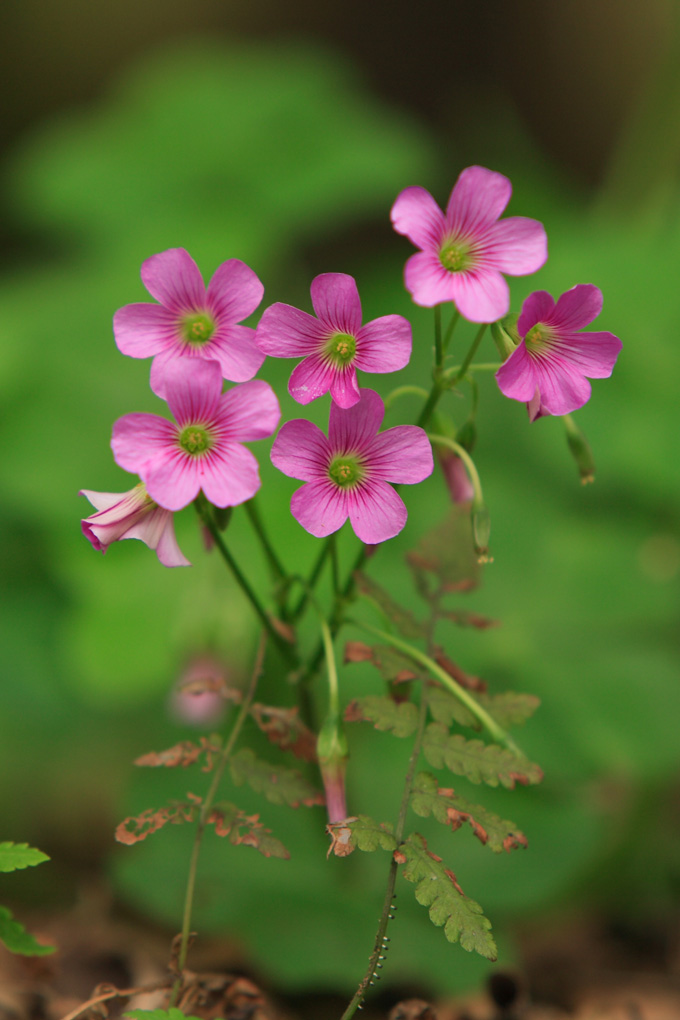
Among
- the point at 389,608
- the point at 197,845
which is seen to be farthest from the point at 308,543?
the point at 197,845

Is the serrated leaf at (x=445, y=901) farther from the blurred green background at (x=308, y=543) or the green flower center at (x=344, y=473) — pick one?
the blurred green background at (x=308, y=543)

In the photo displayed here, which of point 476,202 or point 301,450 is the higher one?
point 476,202

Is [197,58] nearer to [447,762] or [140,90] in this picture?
[140,90]

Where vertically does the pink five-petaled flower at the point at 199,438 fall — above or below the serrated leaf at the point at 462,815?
above

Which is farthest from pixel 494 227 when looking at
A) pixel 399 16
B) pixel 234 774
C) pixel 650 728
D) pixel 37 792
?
pixel 399 16

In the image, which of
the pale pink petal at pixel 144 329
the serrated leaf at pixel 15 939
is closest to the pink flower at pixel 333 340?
the pale pink petal at pixel 144 329

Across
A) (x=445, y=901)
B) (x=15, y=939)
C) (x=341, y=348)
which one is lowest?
(x=15, y=939)

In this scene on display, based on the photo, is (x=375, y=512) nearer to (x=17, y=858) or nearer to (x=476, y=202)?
(x=476, y=202)
